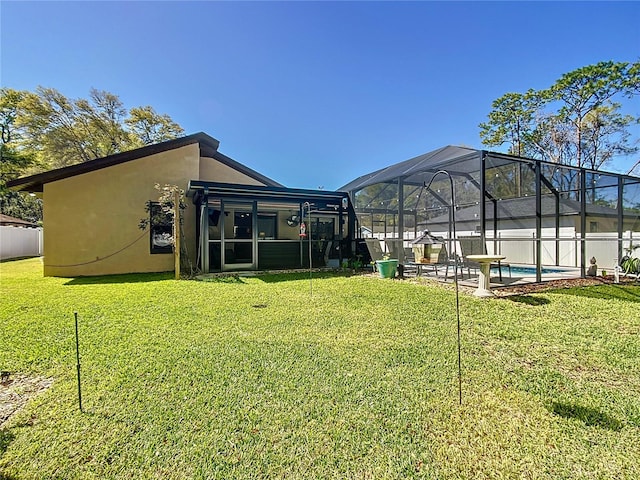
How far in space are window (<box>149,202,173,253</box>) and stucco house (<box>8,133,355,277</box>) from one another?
0.04 m

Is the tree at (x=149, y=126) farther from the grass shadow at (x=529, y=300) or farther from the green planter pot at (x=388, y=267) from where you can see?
the grass shadow at (x=529, y=300)

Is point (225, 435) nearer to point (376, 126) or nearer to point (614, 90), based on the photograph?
point (376, 126)

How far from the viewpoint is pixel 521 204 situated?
28.1 ft

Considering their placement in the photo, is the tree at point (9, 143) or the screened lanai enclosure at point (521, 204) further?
the tree at point (9, 143)

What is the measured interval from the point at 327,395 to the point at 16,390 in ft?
8.83

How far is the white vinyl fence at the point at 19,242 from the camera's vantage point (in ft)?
50.6

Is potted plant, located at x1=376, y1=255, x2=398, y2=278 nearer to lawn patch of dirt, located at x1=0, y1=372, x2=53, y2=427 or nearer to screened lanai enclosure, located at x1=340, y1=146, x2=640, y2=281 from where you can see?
screened lanai enclosure, located at x1=340, y1=146, x2=640, y2=281

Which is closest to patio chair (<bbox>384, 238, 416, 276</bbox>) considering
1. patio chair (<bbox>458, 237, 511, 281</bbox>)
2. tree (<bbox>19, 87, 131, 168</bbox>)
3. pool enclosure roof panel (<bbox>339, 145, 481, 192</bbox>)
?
patio chair (<bbox>458, 237, 511, 281</bbox>)

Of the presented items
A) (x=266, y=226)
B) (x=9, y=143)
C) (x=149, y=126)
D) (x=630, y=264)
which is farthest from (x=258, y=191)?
(x=9, y=143)

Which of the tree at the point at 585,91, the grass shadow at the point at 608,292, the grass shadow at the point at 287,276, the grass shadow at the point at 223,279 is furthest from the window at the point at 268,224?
the tree at the point at 585,91

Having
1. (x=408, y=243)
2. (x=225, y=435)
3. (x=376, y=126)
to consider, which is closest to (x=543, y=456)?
(x=225, y=435)

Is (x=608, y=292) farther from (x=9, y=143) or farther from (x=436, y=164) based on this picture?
(x=9, y=143)

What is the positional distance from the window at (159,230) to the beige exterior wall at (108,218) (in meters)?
0.19

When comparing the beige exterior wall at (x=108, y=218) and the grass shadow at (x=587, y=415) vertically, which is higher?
the beige exterior wall at (x=108, y=218)
